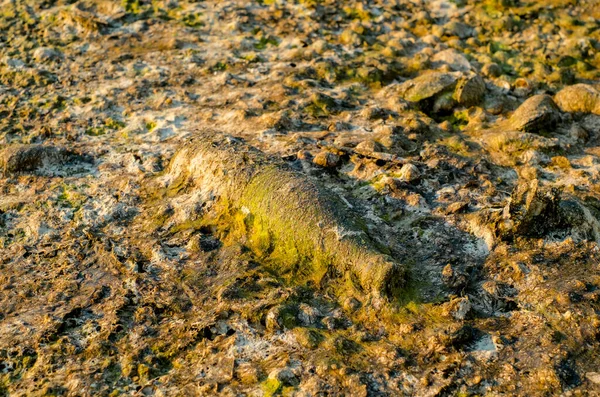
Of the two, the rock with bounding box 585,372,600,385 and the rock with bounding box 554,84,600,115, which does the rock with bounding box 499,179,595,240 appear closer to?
the rock with bounding box 585,372,600,385

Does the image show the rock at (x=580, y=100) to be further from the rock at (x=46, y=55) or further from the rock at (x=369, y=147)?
the rock at (x=46, y=55)

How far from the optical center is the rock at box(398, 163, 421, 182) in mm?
5113

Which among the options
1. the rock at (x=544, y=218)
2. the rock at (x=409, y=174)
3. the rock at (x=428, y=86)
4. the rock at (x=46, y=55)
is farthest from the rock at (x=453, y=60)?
the rock at (x=46, y=55)

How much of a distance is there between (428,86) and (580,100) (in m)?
1.43

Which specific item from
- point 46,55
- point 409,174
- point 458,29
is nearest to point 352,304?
point 409,174

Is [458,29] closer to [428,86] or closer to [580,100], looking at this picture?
[428,86]

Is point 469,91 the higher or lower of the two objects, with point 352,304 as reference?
higher

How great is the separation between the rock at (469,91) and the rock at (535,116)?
1.47 feet

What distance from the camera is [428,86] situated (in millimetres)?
6289

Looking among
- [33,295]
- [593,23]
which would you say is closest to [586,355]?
[33,295]

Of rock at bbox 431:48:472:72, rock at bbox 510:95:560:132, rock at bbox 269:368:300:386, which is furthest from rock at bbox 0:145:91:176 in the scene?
rock at bbox 510:95:560:132

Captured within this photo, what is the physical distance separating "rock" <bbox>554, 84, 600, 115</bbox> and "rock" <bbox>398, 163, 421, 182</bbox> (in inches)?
76.2

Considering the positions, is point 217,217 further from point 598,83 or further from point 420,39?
point 598,83

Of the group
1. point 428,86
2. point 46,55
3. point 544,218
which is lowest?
point 544,218
